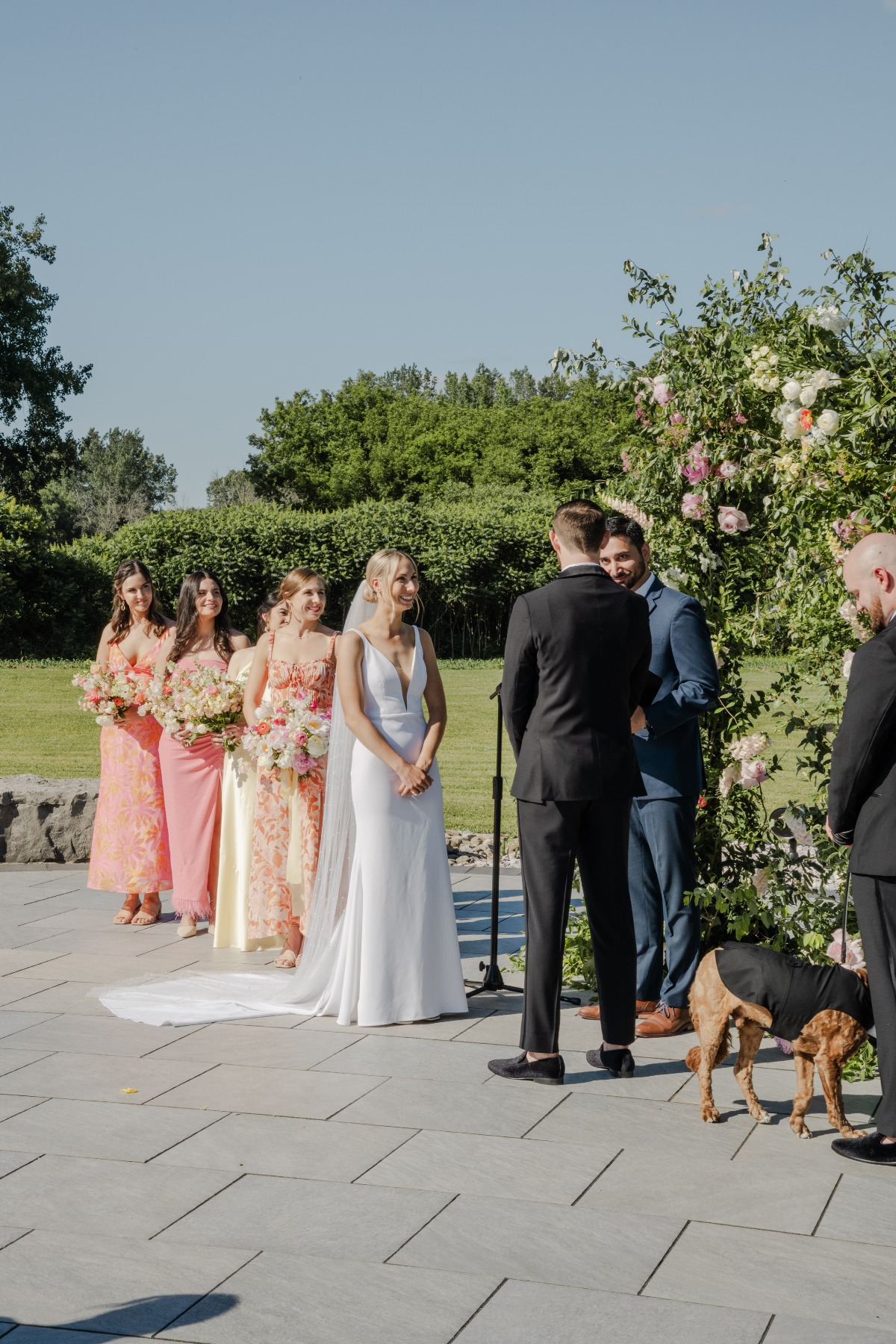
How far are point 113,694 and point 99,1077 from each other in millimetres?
3174

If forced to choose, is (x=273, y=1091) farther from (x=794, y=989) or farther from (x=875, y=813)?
(x=875, y=813)

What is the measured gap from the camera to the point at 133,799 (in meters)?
8.05

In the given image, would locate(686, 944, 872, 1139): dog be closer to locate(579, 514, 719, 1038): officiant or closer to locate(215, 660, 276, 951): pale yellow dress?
locate(579, 514, 719, 1038): officiant

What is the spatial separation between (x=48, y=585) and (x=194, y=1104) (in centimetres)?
2519

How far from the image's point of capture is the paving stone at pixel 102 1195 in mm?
3777

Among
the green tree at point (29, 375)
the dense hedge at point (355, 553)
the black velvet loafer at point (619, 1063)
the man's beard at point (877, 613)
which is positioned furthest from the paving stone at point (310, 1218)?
the green tree at point (29, 375)

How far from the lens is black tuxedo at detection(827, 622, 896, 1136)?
4.11m

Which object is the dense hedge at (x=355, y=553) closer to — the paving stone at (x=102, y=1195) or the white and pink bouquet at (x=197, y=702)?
the white and pink bouquet at (x=197, y=702)

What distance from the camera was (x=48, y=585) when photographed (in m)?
28.5

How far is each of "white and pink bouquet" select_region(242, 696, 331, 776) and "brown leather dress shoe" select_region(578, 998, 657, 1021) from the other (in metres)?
1.91

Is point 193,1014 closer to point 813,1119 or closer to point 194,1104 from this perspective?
point 194,1104

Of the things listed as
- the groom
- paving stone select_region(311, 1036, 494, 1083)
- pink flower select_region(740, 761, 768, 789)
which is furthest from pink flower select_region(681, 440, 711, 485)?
paving stone select_region(311, 1036, 494, 1083)

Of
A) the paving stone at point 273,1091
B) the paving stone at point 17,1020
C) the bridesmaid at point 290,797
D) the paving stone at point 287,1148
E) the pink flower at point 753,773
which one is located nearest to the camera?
the paving stone at point 287,1148

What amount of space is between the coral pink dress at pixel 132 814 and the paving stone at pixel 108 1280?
4.31m
